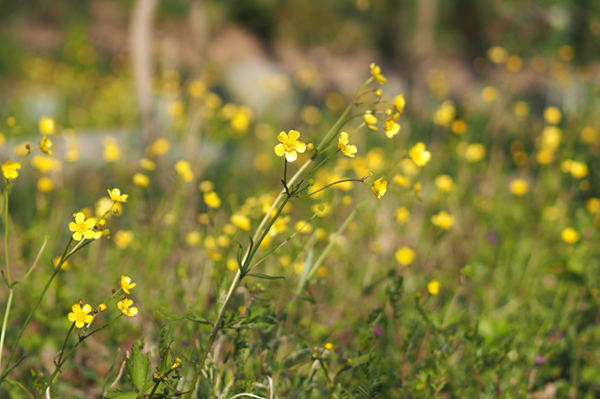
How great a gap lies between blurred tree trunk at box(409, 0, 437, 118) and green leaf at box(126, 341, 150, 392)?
3980 millimetres

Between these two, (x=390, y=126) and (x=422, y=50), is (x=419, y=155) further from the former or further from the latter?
(x=422, y=50)

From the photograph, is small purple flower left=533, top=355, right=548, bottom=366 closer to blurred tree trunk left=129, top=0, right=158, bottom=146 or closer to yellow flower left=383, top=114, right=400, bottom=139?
yellow flower left=383, top=114, right=400, bottom=139

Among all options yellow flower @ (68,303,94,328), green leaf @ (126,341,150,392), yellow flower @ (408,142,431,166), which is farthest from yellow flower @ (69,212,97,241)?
yellow flower @ (408,142,431,166)

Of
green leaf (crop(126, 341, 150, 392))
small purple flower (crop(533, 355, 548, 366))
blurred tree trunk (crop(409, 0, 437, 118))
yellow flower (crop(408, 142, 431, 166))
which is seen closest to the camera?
green leaf (crop(126, 341, 150, 392))

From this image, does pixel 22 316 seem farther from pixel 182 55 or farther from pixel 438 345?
pixel 182 55

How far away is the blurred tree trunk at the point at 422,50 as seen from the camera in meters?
4.30

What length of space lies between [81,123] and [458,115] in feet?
14.0

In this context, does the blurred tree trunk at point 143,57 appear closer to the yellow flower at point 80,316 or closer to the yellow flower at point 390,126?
the yellow flower at point 80,316

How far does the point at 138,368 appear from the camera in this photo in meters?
0.94

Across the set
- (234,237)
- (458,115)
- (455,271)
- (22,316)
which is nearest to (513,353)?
(455,271)

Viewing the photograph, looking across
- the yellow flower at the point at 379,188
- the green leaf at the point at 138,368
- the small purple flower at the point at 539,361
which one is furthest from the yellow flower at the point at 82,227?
the small purple flower at the point at 539,361

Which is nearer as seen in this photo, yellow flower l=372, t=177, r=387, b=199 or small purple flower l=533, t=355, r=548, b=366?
yellow flower l=372, t=177, r=387, b=199

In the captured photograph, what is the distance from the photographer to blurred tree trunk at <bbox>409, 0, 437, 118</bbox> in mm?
4301

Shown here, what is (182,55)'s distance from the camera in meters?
6.93
